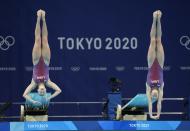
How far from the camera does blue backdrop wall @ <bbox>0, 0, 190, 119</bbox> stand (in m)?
12.2

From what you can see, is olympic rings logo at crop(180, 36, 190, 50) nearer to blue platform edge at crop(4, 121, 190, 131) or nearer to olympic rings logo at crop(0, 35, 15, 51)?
blue platform edge at crop(4, 121, 190, 131)

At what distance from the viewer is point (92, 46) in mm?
12367

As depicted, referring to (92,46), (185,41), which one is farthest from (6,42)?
(185,41)

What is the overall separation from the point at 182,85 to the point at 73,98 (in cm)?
264

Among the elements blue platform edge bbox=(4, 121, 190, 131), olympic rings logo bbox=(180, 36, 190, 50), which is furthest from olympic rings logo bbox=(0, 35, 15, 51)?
olympic rings logo bbox=(180, 36, 190, 50)

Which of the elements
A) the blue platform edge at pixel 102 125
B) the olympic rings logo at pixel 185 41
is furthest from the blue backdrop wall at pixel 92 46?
the blue platform edge at pixel 102 125

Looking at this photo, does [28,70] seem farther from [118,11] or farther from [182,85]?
[182,85]

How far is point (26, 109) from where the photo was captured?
9.35 m

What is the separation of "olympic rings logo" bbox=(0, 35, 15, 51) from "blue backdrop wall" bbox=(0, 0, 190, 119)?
33 mm

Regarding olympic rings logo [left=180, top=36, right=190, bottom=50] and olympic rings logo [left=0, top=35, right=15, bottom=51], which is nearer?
olympic rings logo [left=0, top=35, right=15, bottom=51]

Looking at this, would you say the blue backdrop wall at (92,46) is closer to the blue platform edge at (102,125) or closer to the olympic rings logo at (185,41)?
the olympic rings logo at (185,41)

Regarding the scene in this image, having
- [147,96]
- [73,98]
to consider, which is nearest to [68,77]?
[73,98]

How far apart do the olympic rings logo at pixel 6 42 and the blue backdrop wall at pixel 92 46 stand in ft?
0.11

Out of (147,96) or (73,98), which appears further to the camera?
(73,98)
